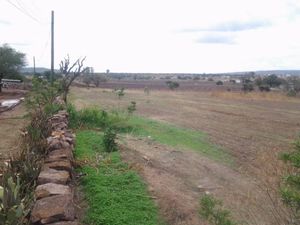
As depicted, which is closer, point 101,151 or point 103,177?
point 103,177

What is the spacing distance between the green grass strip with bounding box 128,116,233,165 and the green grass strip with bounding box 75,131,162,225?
345cm

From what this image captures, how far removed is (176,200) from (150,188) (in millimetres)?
743

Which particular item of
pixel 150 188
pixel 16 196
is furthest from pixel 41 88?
pixel 16 196

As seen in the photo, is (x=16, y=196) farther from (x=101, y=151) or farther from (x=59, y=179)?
(x=101, y=151)

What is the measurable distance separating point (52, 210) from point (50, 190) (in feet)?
2.65

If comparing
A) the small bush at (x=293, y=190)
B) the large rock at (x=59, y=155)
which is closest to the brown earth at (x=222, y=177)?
the large rock at (x=59, y=155)

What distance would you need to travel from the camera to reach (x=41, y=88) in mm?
20688

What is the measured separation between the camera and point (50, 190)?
6859 millimetres

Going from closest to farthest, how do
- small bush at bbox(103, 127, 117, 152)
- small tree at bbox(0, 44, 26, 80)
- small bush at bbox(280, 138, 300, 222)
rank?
small bush at bbox(280, 138, 300, 222) → small bush at bbox(103, 127, 117, 152) → small tree at bbox(0, 44, 26, 80)

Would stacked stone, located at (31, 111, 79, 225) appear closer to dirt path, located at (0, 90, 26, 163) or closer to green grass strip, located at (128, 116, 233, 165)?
dirt path, located at (0, 90, 26, 163)

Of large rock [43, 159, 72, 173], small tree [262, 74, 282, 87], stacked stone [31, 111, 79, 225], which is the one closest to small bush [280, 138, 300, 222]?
stacked stone [31, 111, 79, 225]

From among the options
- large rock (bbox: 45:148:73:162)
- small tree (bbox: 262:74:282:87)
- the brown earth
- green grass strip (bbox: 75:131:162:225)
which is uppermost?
large rock (bbox: 45:148:73:162)

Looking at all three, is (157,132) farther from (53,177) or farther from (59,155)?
(53,177)

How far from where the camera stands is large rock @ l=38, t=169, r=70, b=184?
7.40 m
